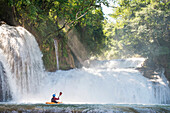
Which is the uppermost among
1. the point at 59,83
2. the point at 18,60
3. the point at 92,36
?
the point at 92,36

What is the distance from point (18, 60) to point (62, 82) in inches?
168

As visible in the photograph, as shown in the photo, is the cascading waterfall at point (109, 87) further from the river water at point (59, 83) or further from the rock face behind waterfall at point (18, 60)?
the rock face behind waterfall at point (18, 60)

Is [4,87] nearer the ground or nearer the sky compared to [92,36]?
nearer the ground

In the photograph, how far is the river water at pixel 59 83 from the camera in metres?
8.38

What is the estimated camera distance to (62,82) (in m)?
12.8

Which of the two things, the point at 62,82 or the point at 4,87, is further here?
the point at 62,82

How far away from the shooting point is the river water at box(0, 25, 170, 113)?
27.5ft

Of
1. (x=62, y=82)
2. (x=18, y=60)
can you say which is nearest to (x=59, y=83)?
(x=62, y=82)

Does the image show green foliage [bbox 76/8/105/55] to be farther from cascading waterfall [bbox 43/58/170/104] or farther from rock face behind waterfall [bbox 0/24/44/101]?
rock face behind waterfall [bbox 0/24/44/101]

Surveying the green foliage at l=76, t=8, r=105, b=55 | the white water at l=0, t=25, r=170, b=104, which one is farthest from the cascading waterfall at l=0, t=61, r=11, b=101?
the green foliage at l=76, t=8, r=105, b=55

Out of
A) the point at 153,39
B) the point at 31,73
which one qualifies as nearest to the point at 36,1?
the point at 31,73

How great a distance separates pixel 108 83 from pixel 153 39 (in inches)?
506

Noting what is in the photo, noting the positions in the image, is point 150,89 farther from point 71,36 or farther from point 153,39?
point 153,39

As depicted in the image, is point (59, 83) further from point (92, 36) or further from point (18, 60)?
point (92, 36)
